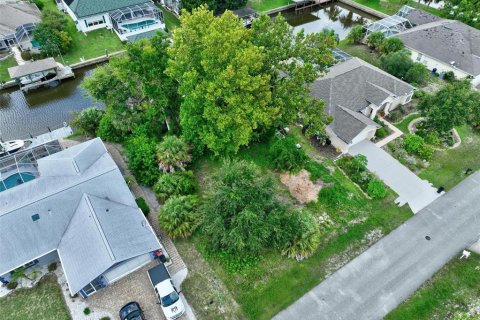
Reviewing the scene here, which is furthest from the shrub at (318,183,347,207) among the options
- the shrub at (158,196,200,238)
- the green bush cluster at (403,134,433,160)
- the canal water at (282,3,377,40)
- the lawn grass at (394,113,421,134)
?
the canal water at (282,3,377,40)

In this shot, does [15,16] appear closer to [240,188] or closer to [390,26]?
[240,188]

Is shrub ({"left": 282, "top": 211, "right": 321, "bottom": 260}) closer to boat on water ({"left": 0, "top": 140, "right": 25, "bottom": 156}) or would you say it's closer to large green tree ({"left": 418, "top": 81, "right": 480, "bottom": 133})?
large green tree ({"left": 418, "top": 81, "right": 480, "bottom": 133})

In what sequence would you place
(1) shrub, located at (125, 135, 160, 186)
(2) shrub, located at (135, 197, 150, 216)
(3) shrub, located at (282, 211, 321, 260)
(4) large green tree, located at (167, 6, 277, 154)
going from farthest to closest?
1. (1) shrub, located at (125, 135, 160, 186)
2. (2) shrub, located at (135, 197, 150, 216)
3. (4) large green tree, located at (167, 6, 277, 154)
4. (3) shrub, located at (282, 211, 321, 260)

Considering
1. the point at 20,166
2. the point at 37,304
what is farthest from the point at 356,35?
the point at 37,304

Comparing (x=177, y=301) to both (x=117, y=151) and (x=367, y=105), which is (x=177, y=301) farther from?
(x=367, y=105)

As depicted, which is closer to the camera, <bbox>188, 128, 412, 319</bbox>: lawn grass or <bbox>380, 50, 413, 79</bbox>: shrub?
<bbox>188, 128, 412, 319</bbox>: lawn grass

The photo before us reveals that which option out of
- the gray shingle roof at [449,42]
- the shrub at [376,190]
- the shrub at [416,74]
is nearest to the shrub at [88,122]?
the shrub at [376,190]

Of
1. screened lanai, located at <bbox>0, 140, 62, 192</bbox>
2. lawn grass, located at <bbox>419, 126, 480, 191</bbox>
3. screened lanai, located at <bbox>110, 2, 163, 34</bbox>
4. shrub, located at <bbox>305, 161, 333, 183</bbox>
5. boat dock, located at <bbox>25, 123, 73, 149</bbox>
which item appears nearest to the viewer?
screened lanai, located at <bbox>0, 140, 62, 192</bbox>


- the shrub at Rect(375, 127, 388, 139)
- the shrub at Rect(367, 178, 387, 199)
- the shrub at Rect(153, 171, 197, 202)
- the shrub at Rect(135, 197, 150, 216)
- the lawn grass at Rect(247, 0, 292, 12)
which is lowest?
the shrub at Rect(367, 178, 387, 199)
